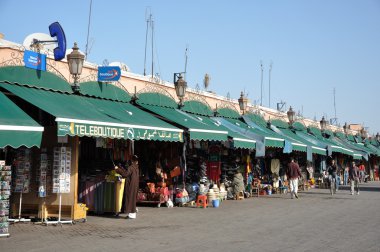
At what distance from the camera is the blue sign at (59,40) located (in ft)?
37.9

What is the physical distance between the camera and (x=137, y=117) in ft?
42.0

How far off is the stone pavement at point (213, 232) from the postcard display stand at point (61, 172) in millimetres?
758

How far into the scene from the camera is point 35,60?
1090cm

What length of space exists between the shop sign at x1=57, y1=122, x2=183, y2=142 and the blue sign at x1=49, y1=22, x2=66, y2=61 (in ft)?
7.63

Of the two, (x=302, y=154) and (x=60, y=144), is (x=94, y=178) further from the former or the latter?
(x=302, y=154)

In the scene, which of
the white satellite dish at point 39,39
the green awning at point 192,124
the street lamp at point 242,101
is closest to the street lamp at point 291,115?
the street lamp at point 242,101

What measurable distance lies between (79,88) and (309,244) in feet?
23.0

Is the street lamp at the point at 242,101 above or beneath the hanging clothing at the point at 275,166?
above

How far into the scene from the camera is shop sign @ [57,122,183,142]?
984 centimetres

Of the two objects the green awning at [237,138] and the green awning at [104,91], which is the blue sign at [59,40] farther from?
the green awning at [237,138]

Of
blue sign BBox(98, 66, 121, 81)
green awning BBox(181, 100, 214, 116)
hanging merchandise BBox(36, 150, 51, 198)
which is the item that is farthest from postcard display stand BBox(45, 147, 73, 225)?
green awning BBox(181, 100, 214, 116)

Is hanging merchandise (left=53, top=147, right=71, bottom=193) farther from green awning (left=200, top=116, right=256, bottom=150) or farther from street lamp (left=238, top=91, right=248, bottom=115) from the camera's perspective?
street lamp (left=238, top=91, right=248, bottom=115)

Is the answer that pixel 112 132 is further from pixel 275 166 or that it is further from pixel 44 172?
pixel 275 166

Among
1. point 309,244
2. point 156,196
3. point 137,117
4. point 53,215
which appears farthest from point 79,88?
point 309,244
